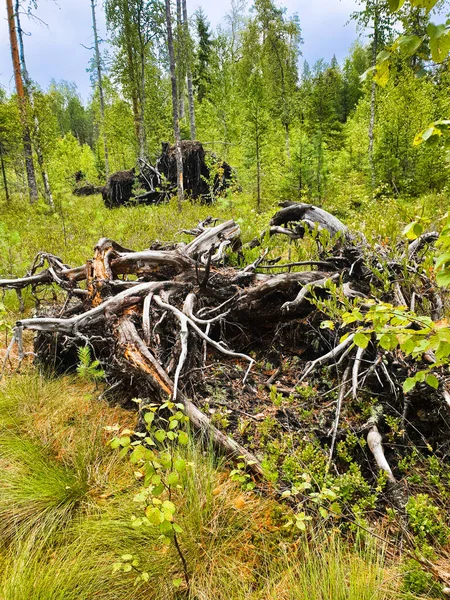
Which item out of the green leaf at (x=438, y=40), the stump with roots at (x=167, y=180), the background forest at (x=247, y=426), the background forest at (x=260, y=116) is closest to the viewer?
the green leaf at (x=438, y=40)

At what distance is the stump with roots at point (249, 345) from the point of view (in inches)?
95.5

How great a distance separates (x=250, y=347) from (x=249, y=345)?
24 mm

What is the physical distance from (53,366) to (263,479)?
2.55 metres

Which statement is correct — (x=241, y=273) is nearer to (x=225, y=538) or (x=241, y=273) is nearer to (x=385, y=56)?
(x=225, y=538)

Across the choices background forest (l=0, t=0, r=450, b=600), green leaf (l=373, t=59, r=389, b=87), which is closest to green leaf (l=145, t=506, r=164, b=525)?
background forest (l=0, t=0, r=450, b=600)

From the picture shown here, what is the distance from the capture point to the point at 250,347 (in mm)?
3717

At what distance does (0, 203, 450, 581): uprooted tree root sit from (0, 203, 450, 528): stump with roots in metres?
0.01

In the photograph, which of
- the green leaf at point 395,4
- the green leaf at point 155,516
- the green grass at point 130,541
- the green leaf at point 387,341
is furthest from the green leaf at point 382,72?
the green grass at point 130,541

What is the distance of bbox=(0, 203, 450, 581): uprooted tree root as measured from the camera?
7.93 ft

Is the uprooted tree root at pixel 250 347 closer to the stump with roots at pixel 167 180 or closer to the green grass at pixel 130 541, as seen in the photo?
the green grass at pixel 130 541

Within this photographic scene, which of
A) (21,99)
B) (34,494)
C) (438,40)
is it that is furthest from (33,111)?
(438,40)

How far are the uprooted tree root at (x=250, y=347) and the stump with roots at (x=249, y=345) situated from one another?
1 cm

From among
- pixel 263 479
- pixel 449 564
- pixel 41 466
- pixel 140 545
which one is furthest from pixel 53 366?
pixel 449 564

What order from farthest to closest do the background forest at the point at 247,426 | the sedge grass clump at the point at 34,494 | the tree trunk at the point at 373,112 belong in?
the tree trunk at the point at 373,112
the sedge grass clump at the point at 34,494
the background forest at the point at 247,426
